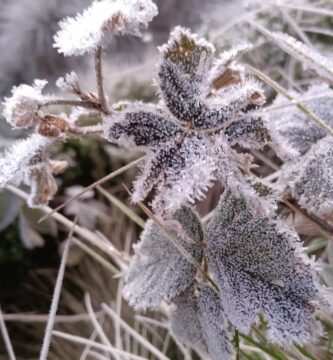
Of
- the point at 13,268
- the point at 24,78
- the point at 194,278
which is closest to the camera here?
the point at 194,278

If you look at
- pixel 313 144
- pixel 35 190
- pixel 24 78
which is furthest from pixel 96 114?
pixel 24 78

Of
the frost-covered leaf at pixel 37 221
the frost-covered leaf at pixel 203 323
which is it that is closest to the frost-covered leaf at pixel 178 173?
the frost-covered leaf at pixel 203 323

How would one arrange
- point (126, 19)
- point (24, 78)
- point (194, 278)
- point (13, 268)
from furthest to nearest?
point (13, 268)
point (24, 78)
point (194, 278)
point (126, 19)

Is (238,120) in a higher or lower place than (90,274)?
higher

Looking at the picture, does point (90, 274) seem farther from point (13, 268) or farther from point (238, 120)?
point (238, 120)

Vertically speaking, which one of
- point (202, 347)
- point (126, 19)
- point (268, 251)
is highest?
point (126, 19)

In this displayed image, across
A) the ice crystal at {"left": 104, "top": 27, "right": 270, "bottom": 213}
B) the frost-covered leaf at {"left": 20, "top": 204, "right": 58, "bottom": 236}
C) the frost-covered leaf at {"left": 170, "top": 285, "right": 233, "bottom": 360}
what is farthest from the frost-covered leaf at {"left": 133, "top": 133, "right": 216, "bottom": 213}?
the frost-covered leaf at {"left": 20, "top": 204, "right": 58, "bottom": 236}

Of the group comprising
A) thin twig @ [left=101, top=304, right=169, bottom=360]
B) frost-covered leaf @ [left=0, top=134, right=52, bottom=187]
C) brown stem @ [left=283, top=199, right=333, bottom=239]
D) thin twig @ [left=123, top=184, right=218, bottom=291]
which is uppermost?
brown stem @ [left=283, top=199, right=333, bottom=239]

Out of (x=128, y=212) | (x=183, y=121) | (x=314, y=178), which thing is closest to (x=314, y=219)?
(x=314, y=178)

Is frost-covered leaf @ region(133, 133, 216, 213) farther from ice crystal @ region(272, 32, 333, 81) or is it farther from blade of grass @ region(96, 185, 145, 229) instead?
blade of grass @ region(96, 185, 145, 229)
